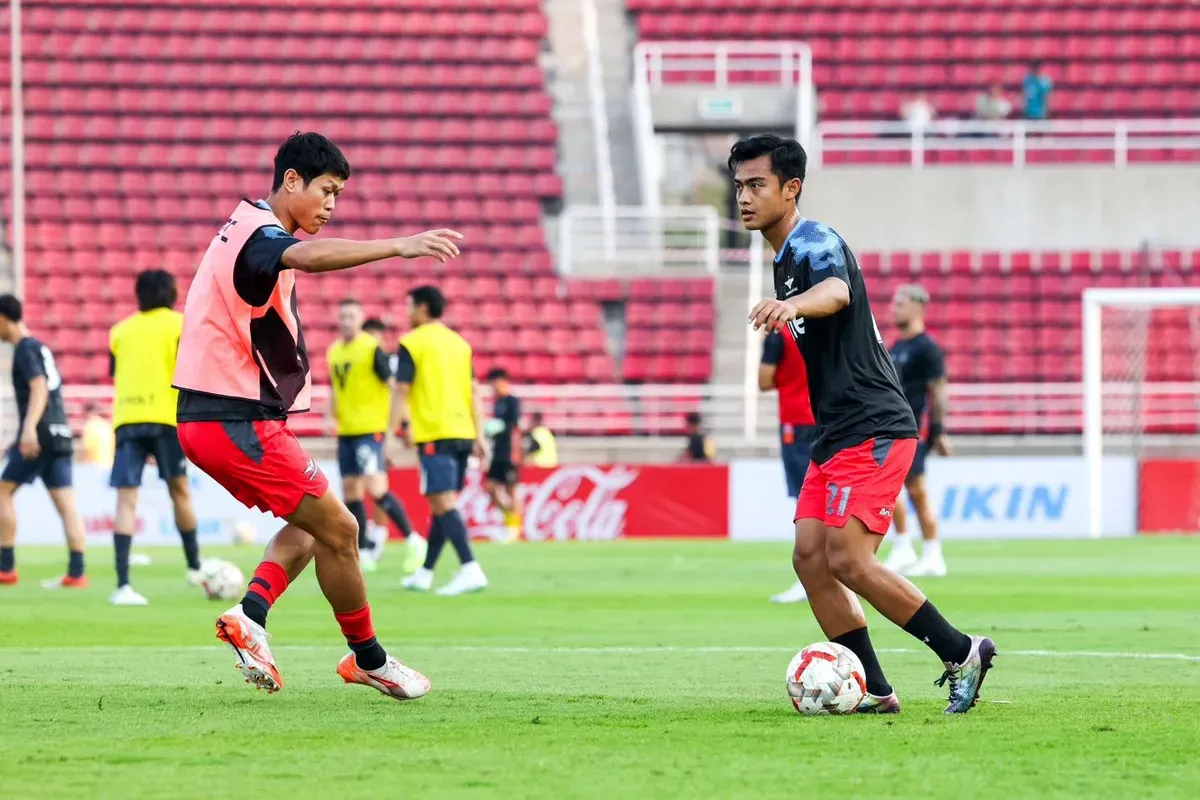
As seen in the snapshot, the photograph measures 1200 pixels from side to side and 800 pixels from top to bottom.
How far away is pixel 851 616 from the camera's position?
22.7 feet

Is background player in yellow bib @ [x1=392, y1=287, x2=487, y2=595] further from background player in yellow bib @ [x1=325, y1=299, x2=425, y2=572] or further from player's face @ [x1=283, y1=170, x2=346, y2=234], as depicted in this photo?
player's face @ [x1=283, y1=170, x2=346, y2=234]

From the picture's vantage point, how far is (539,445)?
25344 mm

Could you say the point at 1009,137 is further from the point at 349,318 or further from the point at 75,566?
the point at 75,566

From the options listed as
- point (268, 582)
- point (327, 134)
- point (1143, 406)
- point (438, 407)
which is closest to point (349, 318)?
point (438, 407)

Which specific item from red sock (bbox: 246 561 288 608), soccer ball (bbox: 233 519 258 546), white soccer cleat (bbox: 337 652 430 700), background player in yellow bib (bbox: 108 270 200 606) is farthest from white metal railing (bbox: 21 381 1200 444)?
white soccer cleat (bbox: 337 652 430 700)

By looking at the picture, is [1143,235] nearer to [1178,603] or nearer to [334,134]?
[334,134]

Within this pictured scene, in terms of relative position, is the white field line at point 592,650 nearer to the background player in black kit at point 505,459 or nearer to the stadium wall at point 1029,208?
the background player in black kit at point 505,459

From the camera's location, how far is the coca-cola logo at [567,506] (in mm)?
24812

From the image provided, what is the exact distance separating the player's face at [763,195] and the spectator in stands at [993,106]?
24.6 m

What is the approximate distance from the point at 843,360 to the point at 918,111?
24.3 metres

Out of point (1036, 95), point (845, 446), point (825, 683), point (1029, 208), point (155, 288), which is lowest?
point (825, 683)

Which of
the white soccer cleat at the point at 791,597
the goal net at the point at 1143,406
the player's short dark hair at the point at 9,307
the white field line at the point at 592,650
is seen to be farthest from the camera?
the goal net at the point at 1143,406

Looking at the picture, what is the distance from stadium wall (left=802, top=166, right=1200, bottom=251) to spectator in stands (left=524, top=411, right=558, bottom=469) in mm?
6490

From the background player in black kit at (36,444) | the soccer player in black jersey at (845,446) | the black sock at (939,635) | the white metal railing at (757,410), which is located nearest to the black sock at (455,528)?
the background player in black kit at (36,444)
